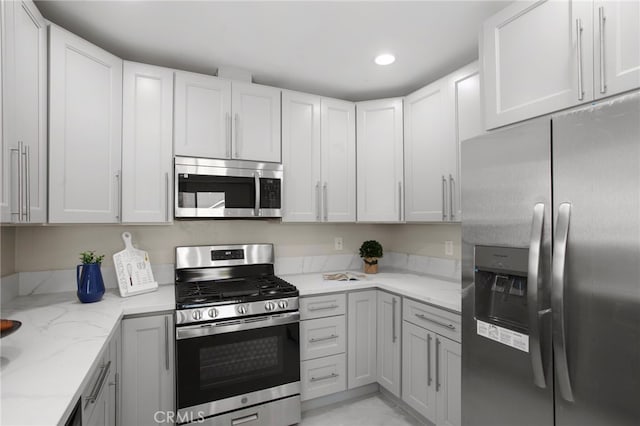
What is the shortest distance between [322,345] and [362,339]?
0.34m

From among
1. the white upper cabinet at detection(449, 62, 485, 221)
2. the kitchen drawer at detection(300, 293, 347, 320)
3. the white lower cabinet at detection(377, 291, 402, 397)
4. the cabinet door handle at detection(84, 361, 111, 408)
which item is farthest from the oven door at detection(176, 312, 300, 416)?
the white upper cabinet at detection(449, 62, 485, 221)

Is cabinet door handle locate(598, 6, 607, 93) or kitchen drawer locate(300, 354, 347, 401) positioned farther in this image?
kitchen drawer locate(300, 354, 347, 401)

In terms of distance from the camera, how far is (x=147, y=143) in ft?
7.00

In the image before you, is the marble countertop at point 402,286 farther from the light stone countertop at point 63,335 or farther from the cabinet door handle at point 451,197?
the cabinet door handle at point 451,197

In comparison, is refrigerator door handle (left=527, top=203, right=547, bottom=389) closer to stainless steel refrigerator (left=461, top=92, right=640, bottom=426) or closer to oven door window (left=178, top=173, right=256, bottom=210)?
stainless steel refrigerator (left=461, top=92, right=640, bottom=426)

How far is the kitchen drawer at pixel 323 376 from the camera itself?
2.32 meters

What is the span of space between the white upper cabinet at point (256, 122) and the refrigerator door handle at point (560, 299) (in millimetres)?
1868

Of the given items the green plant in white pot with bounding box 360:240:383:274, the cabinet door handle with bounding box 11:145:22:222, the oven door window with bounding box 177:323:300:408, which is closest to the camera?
the cabinet door handle with bounding box 11:145:22:222

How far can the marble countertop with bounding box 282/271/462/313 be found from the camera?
2.04 meters

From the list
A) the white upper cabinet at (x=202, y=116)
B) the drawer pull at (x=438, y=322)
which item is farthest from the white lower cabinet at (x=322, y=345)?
the white upper cabinet at (x=202, y=116)

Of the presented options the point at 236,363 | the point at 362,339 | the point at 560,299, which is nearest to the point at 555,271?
the point at 560,299

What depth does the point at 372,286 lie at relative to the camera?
8.34ft

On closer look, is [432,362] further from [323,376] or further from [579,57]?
[579,57]

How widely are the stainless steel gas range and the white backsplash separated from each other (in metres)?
0.48
